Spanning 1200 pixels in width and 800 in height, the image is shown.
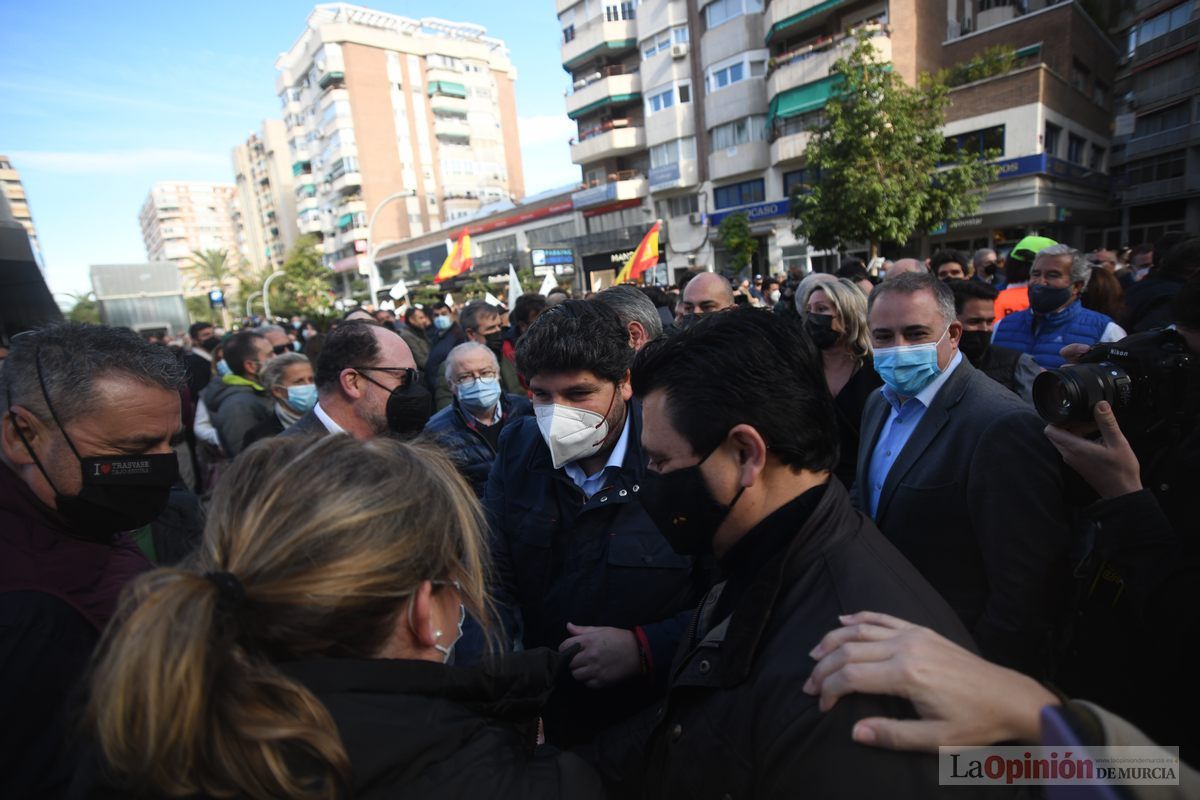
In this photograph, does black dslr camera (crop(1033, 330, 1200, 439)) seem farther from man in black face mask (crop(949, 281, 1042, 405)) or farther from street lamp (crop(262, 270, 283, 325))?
street lamp (crop(262, 270, 283, 325))

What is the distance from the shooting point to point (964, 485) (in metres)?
2.20

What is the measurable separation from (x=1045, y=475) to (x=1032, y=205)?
23.8 m

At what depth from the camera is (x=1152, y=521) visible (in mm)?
1657

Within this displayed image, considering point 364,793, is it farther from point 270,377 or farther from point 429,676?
point 270,377

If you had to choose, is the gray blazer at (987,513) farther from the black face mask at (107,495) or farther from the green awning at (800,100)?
the green awning at (800,100)

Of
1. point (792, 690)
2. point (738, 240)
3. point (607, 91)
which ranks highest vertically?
point (607, 91)

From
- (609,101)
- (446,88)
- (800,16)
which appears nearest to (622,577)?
(800,16)

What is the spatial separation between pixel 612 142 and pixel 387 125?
1391 inches

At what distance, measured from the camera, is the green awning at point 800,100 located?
24059 mm

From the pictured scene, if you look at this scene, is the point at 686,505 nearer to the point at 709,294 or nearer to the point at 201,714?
the point at 201,714

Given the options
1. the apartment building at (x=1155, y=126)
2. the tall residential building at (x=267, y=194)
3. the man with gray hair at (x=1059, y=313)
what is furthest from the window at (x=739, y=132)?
the tall residential building at (x=267, y=194)

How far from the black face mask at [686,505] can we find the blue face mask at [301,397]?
3.69 meters

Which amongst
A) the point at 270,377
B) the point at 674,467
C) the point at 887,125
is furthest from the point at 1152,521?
the point at 887,125

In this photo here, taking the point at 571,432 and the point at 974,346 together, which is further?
the point at 974,346
